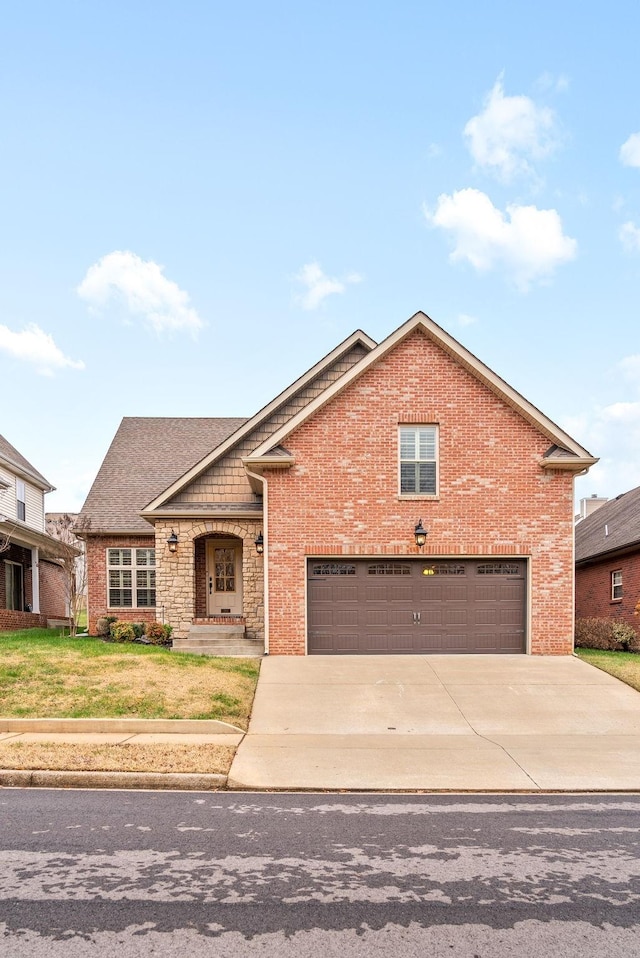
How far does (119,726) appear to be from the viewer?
10094mm

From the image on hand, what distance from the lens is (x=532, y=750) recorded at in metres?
9.46

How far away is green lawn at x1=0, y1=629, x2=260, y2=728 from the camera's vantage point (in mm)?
10734

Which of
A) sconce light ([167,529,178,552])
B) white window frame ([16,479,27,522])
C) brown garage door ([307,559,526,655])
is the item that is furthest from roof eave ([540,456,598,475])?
white window frame ([16,479,27,522])

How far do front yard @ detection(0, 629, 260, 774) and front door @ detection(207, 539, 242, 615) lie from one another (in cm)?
377

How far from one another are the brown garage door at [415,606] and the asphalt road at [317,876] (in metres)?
8.79

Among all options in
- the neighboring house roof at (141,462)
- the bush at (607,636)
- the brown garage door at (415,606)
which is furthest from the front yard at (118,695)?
the bush at (607,636)

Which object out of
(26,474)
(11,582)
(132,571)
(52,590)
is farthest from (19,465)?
(132,571)

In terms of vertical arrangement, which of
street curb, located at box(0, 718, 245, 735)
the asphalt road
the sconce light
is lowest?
street curb, located at box(0, 718, 245, 735)

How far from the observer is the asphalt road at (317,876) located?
4281 millimetres

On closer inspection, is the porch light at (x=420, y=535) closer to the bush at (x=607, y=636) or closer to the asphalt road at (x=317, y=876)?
the bush at (x=607, y=636)

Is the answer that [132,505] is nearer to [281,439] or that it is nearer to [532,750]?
[281,439]

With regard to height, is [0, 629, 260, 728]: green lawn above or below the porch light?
below

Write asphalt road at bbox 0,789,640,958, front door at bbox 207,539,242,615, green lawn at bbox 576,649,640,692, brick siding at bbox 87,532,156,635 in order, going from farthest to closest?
brick siding at bbox 87,532,156,635
front door at bbox 207,539,242,615
green lawn at bbox 576,649,640,692
asphalt road at bbox 0,789,640,958

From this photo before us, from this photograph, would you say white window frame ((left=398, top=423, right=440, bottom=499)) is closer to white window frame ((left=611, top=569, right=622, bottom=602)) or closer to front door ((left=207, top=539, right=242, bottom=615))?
front door ((left=207, top=539, right=242, bottom=615))
